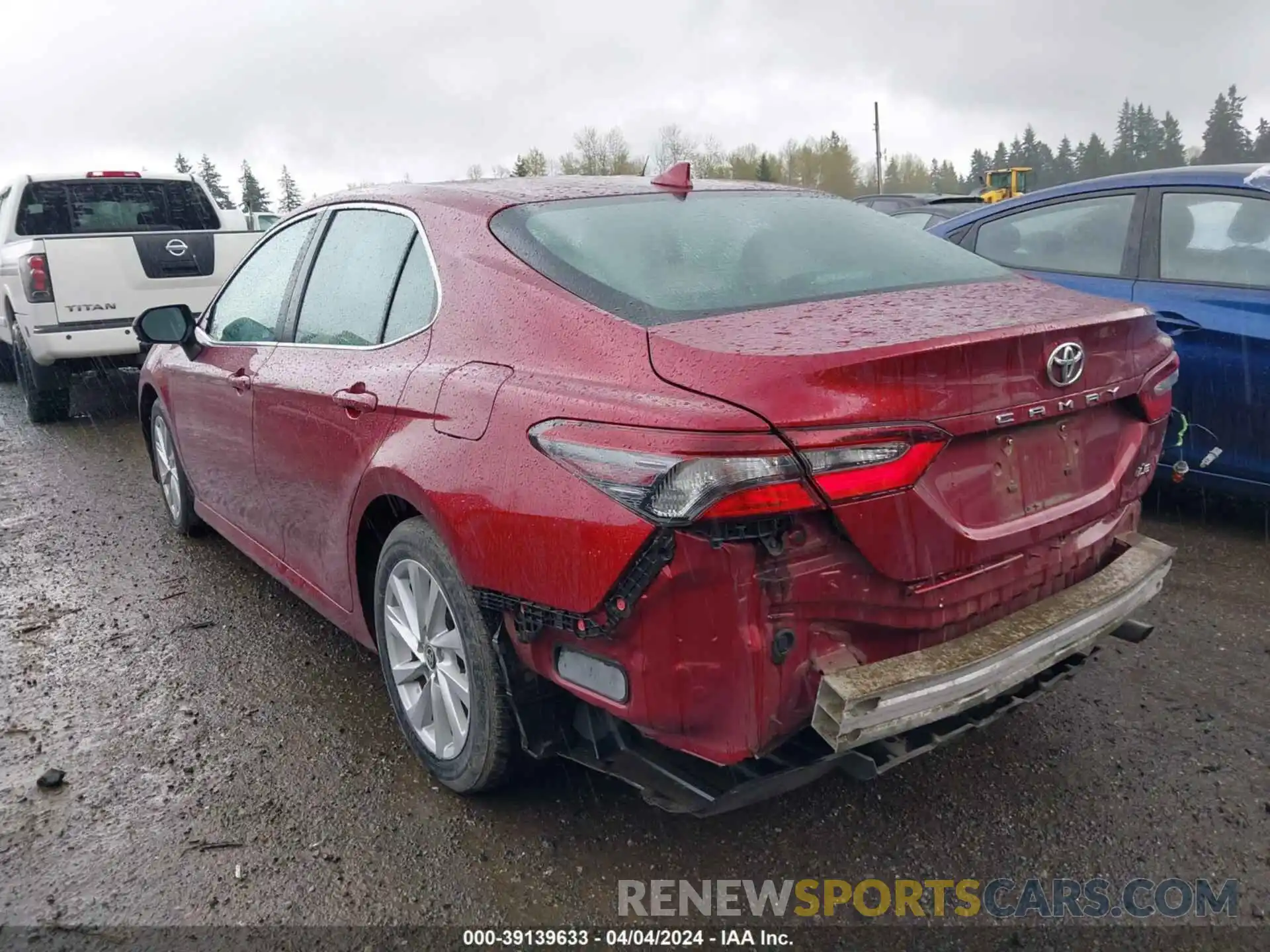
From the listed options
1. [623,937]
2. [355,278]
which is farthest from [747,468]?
[355,278]

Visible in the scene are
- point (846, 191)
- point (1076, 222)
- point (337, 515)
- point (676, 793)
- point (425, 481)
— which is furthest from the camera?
point (846, 191)

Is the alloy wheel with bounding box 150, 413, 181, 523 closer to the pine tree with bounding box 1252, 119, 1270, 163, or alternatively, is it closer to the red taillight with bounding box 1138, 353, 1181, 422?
the red taillight with bounding box 1138, 353, 1181, 422

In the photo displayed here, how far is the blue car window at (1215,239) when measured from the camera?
4.25 metres

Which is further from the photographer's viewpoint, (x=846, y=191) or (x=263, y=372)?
(x=846, y=191)

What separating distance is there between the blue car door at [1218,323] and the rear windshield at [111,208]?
8.58m

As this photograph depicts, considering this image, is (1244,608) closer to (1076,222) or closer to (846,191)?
(1076,222)

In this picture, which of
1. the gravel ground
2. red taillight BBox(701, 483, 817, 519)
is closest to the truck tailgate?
the gravel ground

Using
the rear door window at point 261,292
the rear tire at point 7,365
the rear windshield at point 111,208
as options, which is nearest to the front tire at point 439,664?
the rear door window at point 261,292

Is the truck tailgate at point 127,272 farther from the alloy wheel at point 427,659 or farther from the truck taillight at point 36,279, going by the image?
the alloy wheel at point 427,659

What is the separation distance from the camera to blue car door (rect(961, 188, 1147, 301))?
472 centimetres

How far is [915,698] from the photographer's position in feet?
6.62

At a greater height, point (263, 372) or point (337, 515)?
point (263, 372)

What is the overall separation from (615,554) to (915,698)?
0.69 metres

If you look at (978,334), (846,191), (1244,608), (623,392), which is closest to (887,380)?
(978,334)
